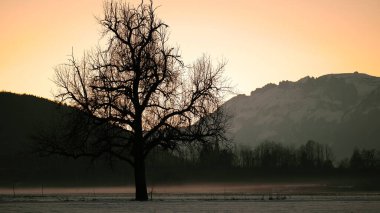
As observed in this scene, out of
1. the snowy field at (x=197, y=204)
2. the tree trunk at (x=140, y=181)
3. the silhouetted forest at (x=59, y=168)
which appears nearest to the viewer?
the snowy field at (x=197, y=204)

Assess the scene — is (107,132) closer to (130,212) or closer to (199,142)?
(199,142)

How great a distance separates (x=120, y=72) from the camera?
44281 mm

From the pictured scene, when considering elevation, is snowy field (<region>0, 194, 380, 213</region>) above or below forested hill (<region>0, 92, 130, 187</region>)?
below

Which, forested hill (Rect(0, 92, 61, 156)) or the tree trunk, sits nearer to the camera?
the tree trunk

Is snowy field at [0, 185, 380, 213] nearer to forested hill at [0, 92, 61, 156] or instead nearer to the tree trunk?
the tree trunk

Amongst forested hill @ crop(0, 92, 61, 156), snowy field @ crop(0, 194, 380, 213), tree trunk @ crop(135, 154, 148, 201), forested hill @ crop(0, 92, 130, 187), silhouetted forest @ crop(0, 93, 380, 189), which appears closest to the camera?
snowy field @ crop(0, 194, 380, 213)

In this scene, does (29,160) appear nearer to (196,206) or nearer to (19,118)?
(19,118)

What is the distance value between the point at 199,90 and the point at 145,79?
453cm

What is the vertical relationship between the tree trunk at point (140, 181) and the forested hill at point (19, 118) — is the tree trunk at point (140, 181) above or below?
below

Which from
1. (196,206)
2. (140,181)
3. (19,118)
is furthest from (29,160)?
(196,206)

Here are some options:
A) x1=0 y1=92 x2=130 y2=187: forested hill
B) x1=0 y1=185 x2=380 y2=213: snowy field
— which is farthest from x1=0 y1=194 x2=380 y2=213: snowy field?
x1=0 y1=92 x2=130 y2=187: forested hill

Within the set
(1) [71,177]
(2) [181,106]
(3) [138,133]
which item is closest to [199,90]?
(2) [181,106]

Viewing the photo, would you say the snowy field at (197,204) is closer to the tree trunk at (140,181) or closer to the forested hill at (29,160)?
the tree trunk at (140,181)

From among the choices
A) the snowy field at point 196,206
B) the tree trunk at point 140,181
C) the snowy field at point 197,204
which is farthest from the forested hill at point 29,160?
the snowy field at point 196,206
